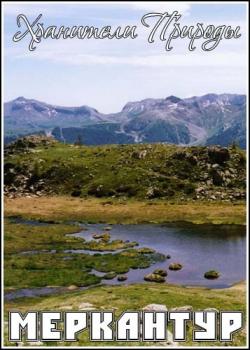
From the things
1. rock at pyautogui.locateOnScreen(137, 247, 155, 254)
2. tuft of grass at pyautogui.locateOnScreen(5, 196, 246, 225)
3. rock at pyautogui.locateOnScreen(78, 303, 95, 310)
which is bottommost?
rock at pyautogui.locateOnScreen(78, 303, 95, 310)

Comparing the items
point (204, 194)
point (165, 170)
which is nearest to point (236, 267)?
point (204, 194)

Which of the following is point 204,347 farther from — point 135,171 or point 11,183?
point 11,183

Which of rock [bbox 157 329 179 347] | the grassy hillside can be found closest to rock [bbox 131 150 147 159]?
the grassy hillside

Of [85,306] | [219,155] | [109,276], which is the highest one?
[219,155]

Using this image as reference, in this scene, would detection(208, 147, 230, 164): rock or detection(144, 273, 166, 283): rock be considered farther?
detection(208, 147, 230, 164): rock

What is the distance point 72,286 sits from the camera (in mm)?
69125

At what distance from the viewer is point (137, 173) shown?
15225cm

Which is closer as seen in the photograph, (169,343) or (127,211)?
(169,343)

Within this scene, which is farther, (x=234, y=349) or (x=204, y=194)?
(x=204, y=194)

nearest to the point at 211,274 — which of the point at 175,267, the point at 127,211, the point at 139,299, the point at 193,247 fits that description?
the point at 175,267

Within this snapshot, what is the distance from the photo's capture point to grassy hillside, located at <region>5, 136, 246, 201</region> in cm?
14262

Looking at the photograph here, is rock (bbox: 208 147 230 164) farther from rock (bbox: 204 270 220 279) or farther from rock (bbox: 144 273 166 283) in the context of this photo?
rock (bbox: 144 273 166 283)

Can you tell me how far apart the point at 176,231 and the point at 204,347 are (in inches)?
2843

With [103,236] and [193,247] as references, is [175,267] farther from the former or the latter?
[103,236]
